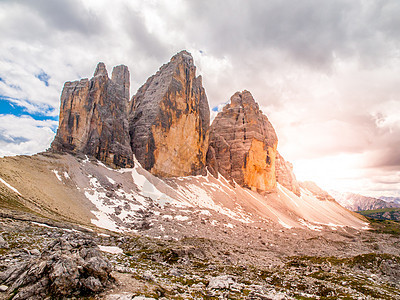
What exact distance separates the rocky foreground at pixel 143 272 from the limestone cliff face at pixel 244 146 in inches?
3979

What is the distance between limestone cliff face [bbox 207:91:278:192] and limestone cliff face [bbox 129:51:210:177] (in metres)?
16.8

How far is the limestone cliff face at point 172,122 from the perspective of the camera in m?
106

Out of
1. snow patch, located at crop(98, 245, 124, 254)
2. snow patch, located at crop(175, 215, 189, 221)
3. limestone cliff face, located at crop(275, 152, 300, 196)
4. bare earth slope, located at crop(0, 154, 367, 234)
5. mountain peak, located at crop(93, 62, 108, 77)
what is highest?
mountain peak, located at crop(93, 62, 108, 77)

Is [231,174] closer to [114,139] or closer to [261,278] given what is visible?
[114,139]

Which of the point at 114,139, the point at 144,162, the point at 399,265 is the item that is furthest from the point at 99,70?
the point at 399,265

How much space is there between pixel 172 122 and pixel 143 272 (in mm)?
100048

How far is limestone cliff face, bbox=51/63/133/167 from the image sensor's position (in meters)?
86.4

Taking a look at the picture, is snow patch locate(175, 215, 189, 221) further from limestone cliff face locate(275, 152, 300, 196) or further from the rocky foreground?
limestone cliff face locate(275, 152, 300, 196)

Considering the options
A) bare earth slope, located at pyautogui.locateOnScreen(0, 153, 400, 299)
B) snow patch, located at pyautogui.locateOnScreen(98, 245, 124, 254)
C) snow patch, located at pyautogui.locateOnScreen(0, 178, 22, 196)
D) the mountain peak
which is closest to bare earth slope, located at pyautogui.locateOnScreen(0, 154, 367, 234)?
bare earth slope, located at pyautogui.locateOnScreen(0, 153, 400, 299)

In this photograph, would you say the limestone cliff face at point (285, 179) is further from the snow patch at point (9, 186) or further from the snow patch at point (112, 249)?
the snow patch at point (9, 186)

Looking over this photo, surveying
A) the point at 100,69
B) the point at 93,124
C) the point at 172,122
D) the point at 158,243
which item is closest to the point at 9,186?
the point at 158,243

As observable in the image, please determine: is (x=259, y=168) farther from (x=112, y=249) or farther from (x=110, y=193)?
(x=112, y=249)

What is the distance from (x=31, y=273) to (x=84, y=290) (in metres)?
2.74

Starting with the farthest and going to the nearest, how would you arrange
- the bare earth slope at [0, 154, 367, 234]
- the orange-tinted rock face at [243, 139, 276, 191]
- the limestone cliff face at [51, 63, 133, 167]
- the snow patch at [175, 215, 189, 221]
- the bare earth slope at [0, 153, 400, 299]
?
the orange-tinted rock face at [243, 139, 276, 191] < the limestone cliff face at [51, 63, 133, 167] < the snow patch at [175, 215, 189, 221] < the bare earth slope at [0, 154, 367, 234] < the bare earth slope at [0, 153, 400, 299]
